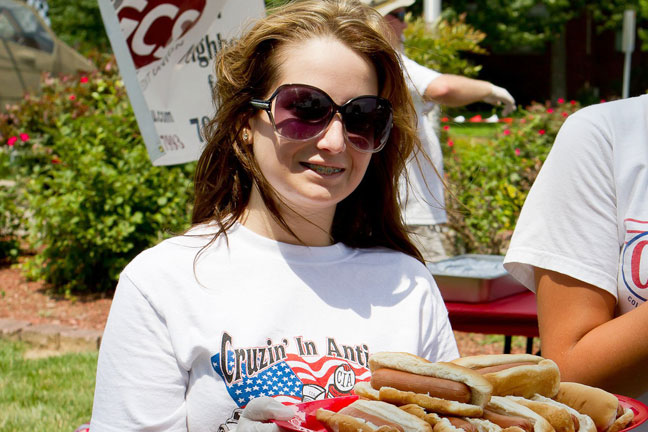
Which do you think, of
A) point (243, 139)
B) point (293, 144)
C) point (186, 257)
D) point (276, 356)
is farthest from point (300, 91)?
point (276, 356)

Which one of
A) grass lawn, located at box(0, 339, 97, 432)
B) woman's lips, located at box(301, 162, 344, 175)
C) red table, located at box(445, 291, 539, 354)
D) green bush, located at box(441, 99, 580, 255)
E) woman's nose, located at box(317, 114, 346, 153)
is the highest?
woman's nose, located at box(317, 114, 346, 153)

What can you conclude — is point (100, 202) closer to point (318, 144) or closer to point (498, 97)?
point (498, 97)

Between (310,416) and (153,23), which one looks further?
(153,23)

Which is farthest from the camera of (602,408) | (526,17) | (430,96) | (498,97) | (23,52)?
(526,17)

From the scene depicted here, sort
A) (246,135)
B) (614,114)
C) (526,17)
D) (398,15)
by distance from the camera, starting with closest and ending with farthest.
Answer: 1. (614,114)
2. (246,135)
3. (398,15)
4. (526,17)

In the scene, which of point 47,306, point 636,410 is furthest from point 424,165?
point 47,306

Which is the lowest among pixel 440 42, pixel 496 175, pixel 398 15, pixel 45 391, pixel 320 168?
pixel 45 391

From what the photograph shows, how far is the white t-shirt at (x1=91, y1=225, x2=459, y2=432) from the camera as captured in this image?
155 centimetres

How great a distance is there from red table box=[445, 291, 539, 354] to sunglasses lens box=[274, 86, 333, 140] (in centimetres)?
142

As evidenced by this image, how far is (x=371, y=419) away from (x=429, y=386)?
0.45 ft

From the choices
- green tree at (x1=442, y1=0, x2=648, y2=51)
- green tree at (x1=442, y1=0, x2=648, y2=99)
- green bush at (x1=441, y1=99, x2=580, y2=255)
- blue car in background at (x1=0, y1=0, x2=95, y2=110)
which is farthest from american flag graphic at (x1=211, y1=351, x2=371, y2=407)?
green tree at (x1=442, y1=0, x2=648, y2=51)

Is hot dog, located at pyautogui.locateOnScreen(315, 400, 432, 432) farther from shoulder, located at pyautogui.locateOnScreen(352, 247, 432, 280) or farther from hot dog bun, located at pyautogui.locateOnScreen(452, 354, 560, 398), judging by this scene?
shoulder, located at pyautogui.locateOnScreen(352, 247, 432, 280)

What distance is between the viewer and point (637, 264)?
1647 millimetres

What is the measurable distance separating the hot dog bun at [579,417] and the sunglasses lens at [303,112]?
2.39 feet
